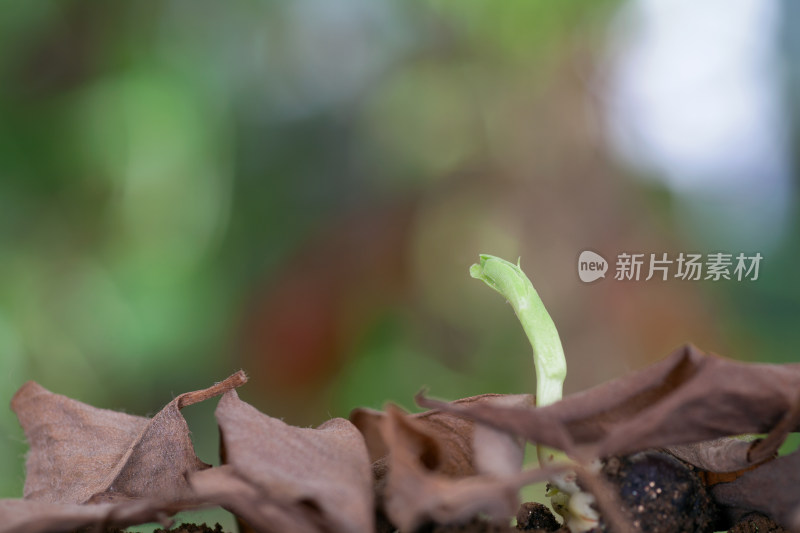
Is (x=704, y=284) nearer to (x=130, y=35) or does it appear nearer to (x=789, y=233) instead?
(x=789, y=233)

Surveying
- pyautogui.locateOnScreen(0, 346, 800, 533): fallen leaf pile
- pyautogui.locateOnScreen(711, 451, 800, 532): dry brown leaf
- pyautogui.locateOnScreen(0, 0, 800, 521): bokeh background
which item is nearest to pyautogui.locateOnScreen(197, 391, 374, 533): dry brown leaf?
pyautogui.locateOnScreen(0, 346, 800, 533): fallen leaf pile

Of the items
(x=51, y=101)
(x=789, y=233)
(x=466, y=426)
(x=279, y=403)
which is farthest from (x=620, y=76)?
(x=466, y=426)

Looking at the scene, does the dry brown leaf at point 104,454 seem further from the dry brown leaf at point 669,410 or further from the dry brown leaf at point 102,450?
the dry brown leaf at point 669,410

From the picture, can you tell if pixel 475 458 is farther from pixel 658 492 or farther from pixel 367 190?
pixel 367 190

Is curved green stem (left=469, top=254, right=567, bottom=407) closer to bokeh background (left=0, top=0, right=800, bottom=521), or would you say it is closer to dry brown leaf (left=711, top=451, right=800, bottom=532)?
dry brown leaf (left=711, top=451, right=800, bottom=532)

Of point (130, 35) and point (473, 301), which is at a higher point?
point (130, 35)

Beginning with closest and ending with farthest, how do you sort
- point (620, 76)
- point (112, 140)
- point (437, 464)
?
1. point (437, 464)
2. point (112, 140)
3. point (620, 76)

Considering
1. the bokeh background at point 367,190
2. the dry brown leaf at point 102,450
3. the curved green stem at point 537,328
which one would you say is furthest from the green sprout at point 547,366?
the bokeh background at point 367,190

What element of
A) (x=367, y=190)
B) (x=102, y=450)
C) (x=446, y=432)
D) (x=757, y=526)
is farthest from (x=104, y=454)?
(x=367, y=190)
